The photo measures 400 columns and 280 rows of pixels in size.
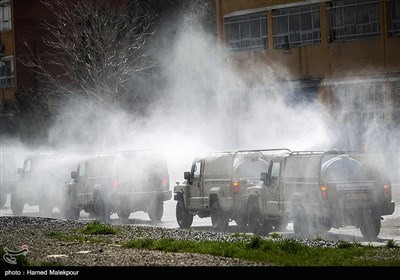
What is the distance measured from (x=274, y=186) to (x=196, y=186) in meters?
4.21

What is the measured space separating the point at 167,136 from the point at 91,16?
13402 mm

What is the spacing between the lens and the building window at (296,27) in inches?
1982

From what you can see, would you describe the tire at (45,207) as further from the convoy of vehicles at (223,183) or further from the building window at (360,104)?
the building window at (360,104)

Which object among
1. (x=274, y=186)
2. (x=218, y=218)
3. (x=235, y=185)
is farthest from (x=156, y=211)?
(x=274, y=186)

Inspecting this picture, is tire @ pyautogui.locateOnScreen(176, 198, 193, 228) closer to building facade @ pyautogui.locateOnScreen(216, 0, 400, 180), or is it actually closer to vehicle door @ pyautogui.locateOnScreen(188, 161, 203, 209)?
vehicle door @ pyautogui.locateOnScreen(188, 161, 203, 209)

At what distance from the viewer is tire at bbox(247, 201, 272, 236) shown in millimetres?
26391

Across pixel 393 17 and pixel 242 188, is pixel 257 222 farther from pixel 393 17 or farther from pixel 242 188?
pixel 393 17

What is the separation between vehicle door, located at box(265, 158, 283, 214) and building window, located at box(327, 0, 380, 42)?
22531 mm

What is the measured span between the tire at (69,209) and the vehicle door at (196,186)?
303 inches

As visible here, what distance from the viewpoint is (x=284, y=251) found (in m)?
19.5

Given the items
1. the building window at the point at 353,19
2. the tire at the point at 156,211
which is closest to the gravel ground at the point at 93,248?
the tire at the point at 156,211

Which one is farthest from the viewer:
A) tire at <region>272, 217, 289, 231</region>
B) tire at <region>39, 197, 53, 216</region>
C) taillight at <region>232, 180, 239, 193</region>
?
tire at <region>39, 197, 53, 216</region>

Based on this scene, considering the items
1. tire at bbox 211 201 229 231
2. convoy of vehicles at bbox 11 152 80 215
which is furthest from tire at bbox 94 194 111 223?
tire at bbox 211 201 229 231
